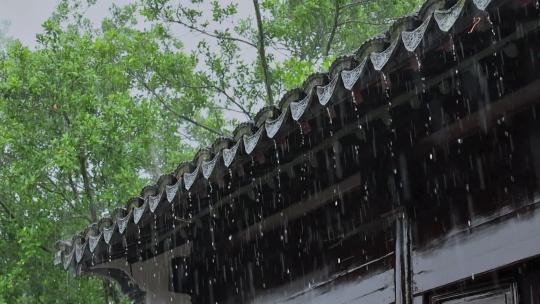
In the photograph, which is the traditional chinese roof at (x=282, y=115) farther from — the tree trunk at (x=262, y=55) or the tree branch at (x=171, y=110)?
the tree branch at (x=171, y=110)

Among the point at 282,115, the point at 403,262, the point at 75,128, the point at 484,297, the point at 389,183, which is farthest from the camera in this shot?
the point at 75,128

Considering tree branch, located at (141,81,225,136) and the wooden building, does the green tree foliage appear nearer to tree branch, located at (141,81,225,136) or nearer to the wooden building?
tree branch, located at (141,81,225,136)

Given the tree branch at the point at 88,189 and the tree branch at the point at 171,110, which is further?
the tree branch at the point at 171,110

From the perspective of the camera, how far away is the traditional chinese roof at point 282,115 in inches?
125

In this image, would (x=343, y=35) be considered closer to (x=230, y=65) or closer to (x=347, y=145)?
(x=230, y=65)

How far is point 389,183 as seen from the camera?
4.59 metres

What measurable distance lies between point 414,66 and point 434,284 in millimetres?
1262

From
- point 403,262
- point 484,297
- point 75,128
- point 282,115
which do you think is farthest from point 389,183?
point 75,128

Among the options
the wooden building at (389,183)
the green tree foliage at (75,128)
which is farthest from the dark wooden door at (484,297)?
the green tree foliage at (75,128)

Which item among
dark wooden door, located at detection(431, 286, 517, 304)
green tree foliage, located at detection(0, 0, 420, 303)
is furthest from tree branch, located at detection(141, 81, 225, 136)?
dark wooden door, located at detection(431, 286, 517, 304)

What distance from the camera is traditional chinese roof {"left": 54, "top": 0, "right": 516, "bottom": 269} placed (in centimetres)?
318

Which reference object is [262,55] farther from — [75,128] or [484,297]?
[484,297]

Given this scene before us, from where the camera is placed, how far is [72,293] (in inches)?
573

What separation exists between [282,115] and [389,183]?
931 millimetres
